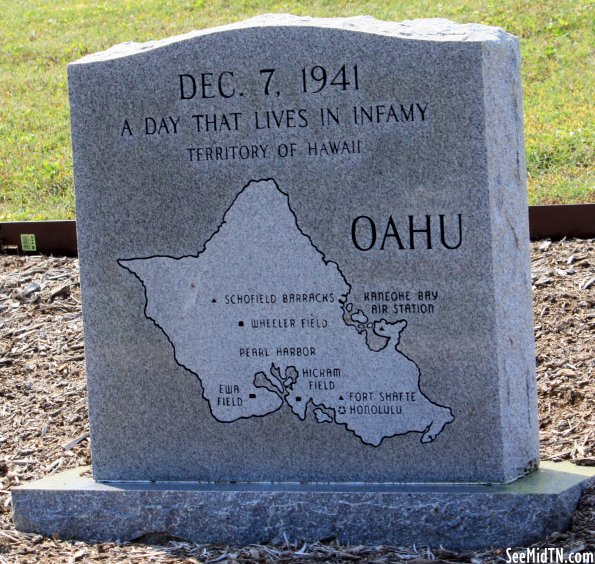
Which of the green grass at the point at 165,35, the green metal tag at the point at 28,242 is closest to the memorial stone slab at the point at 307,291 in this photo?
the green metal tag at the point at 28,242

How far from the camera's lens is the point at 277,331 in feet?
14.5

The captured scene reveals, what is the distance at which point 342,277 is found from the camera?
14.1ft

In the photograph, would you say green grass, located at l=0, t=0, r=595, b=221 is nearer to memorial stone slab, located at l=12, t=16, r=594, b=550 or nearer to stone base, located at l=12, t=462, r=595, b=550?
memorial stone slab, located at l=12, t=16, r=594, b=550

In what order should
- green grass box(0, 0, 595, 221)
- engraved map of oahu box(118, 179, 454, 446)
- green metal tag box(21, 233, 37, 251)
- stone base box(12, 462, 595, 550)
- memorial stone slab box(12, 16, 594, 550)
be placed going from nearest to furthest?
1. stone base box(12, 462, 595, 550)
2. memorial stone slab box(12, 16, 594, 550)
3. engraved map of oahu box(118, 179, 454, 446)
4. green metal tag box(21, 233, 37, 251)
5. green grass box(0, 0, 595, 221)

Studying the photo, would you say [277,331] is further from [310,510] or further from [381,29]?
[381,29]

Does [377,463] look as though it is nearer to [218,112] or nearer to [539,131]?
[218,112]

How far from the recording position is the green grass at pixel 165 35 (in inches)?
342

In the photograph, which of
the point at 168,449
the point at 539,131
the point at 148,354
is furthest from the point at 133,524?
the point at 539,131

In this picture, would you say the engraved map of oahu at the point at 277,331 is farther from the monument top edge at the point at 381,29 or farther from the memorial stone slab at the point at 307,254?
the monument top edge at the point at 381,29

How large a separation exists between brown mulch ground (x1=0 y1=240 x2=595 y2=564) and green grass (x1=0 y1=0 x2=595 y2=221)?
4.81ft

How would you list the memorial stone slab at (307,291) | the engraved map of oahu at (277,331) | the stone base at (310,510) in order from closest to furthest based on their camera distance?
the stone base at (310,510) < the memorial stone slab at (307,291) < the engraved map of oahu at (277,331)

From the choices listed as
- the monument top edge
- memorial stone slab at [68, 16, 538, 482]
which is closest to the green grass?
the monument top edge

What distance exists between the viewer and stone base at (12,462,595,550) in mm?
4047

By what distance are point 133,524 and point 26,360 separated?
2.31 m
